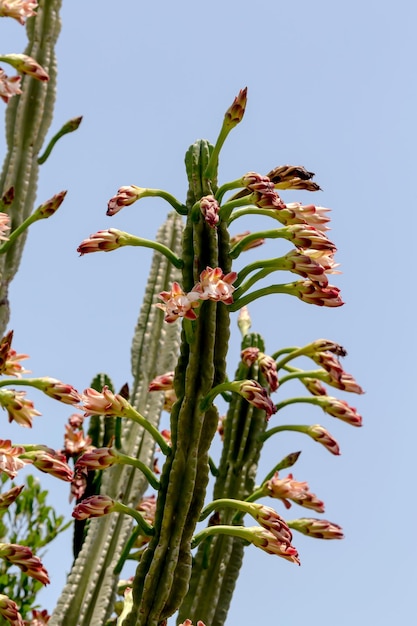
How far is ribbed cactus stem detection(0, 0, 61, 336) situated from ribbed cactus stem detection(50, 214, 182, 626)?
0.69m

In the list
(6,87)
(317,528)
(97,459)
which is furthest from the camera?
(6,87)

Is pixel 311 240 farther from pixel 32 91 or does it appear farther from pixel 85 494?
pixel 32 91

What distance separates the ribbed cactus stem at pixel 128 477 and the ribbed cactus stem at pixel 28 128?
27.3 inches

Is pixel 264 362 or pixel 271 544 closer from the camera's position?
pixel 271 544

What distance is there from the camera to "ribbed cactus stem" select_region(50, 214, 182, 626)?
12.8 feet

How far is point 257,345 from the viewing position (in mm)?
4523

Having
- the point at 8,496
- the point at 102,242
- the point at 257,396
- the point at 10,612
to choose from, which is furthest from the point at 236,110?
the point at 10,612

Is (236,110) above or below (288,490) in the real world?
above

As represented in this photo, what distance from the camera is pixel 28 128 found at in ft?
15.7

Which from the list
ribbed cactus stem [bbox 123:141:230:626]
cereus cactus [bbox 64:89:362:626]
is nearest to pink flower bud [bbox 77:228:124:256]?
cereus cactus [bbox 64:89:362:626]

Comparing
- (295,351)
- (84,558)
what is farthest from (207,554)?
(295,351)

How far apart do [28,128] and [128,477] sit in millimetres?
1834

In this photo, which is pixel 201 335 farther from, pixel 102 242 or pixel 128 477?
pixel 128 477

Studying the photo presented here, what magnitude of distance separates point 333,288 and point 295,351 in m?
1.27
